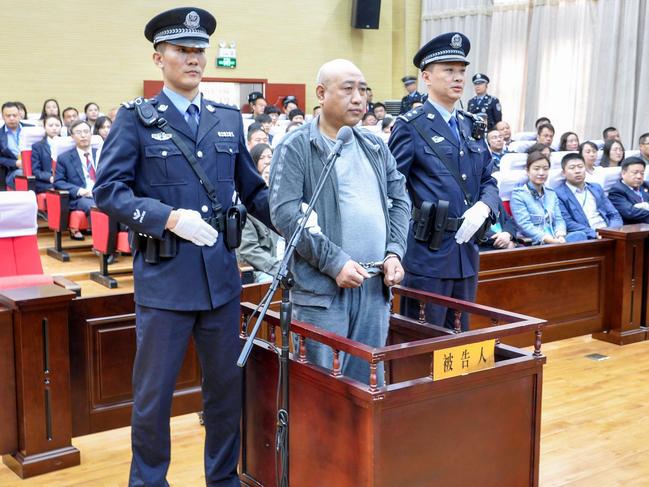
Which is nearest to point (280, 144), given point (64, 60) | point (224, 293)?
point (224, 293)

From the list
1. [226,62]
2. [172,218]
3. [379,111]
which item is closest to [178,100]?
[172,218]

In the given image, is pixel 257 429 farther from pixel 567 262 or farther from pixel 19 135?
pixel 19 135

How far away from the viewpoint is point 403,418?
6.80ft

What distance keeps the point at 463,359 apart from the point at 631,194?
4181 millimetres

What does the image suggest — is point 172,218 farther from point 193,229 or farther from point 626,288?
point 626,288

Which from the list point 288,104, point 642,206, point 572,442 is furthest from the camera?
point 288,104

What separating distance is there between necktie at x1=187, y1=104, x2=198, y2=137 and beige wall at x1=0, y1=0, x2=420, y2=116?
33.9 feet

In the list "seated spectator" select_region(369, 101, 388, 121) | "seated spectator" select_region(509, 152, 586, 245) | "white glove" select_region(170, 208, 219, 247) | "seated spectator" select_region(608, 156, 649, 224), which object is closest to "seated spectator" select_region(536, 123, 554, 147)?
"seated spectator" select_region(369, 101, 388, 121)

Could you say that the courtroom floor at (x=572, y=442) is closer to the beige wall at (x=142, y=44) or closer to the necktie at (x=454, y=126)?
the necktie at (x=454, y=126)

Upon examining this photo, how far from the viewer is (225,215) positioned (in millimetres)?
2279

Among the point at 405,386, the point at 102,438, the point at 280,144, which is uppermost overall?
the point at 280,144

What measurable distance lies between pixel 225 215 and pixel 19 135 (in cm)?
675

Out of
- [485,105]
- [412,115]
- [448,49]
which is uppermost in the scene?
[485,105]

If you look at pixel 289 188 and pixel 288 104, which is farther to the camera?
pixel 288 104
